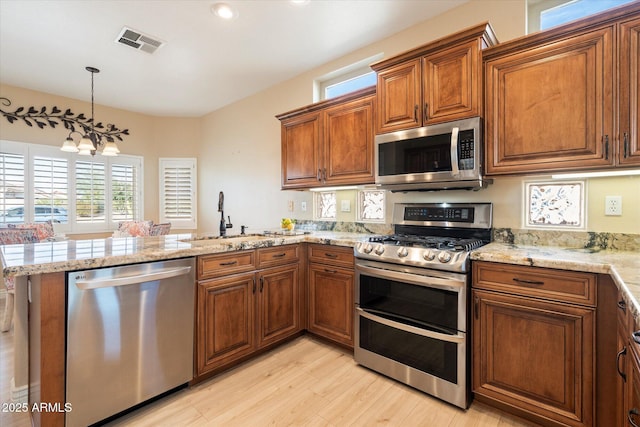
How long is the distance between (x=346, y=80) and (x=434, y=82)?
138 cm

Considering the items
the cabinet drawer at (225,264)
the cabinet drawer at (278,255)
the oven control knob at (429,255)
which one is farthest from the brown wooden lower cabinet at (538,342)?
the cabinet drawer at (225,264)

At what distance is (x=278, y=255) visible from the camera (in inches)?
94.8

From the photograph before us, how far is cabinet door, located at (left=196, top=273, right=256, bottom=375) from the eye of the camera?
1937 millimetres

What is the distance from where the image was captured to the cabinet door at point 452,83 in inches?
75.3

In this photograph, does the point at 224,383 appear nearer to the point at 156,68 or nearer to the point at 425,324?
the point at 425,324

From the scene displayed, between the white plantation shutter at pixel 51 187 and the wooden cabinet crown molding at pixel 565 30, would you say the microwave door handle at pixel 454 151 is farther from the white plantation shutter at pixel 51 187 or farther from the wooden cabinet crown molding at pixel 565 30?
the white plantation shutter at pixel 51 187

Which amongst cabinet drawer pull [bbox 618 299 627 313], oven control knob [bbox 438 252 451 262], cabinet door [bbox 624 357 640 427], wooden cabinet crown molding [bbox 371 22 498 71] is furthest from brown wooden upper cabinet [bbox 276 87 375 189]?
cabinet door [bbox 624 357 640 427]

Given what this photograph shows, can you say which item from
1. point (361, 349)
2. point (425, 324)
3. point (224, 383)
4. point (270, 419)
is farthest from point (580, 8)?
point (224, 383)

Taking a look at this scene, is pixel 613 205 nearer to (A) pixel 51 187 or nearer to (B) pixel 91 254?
(B) pixel 91 254

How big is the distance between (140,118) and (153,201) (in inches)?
54.4

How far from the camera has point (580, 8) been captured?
6.47 ft

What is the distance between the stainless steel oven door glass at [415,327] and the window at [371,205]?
2.71 ft

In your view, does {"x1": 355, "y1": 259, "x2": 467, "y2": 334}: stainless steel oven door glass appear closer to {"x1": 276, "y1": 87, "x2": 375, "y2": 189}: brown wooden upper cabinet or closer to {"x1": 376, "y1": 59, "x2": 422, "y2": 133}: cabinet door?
{"x1": 276, "y1": 87, "x2": 375, "y2": 189}: brown wooden upper cabinet

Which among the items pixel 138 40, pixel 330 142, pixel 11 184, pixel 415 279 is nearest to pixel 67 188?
pixel 11 184
